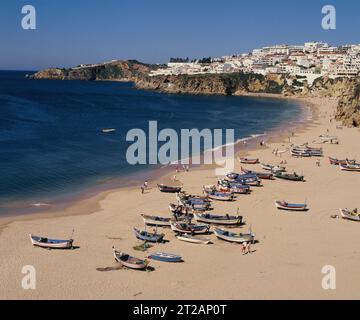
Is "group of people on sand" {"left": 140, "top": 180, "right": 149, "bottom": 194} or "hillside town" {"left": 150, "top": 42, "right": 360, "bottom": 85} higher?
"hillside town" {"left": 150, "top": 42, "right": 360, "bottom": 85}

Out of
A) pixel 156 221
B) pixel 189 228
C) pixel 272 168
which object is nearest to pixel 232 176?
pixel 272 168

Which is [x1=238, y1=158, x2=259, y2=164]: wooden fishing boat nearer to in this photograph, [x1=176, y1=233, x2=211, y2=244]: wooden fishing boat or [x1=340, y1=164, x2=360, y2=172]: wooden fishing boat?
[x1=340, y1=164, x2=360, y2=172]: wooden fishing boat

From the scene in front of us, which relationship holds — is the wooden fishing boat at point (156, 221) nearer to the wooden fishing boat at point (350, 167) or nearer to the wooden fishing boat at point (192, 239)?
the wooden fishing boat at point (192, 239)

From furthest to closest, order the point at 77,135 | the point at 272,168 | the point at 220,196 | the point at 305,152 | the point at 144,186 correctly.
→ the point at 77,135, the point at 305,152, the point at 272,168, the point at 144,186, the point at 220,196

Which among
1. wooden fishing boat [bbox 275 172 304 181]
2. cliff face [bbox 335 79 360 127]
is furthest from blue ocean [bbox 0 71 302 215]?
wooden fishing boat [bbox 275 172 304 181]

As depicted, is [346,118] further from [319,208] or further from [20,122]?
[20,122]

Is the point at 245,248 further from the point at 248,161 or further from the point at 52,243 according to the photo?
the point at 248,161
